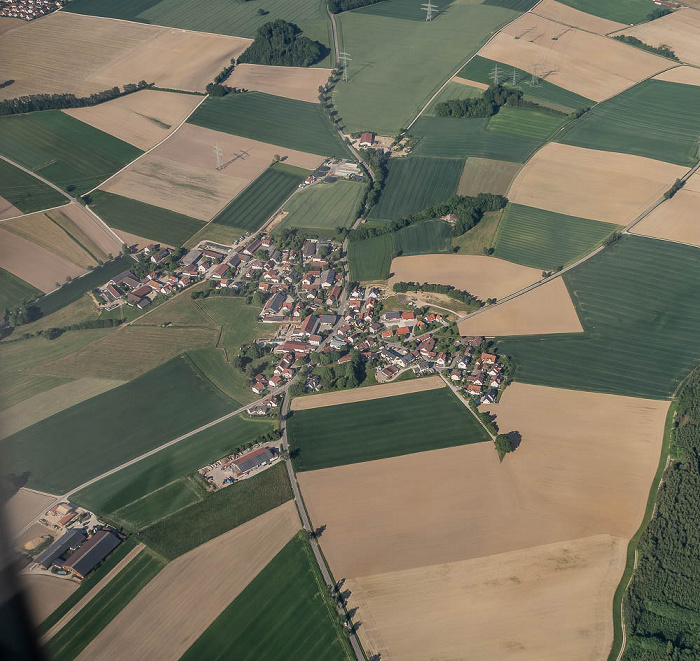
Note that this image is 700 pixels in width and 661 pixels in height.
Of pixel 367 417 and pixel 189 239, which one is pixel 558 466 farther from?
pixel 189 239

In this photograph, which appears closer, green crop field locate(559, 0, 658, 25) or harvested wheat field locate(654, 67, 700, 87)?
harvested wheat field locate(654, 67, 700, 87)

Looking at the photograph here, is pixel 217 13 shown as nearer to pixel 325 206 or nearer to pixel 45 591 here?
pixel 325 206

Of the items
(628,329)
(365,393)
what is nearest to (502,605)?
(365,393)

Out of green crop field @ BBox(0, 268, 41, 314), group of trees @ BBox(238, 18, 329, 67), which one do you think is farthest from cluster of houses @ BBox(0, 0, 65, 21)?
green crop field @ BBox(0, 268, 41, 314)

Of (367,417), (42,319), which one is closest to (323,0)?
(42,319)

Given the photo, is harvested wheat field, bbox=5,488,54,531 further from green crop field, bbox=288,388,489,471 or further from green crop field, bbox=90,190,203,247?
green crop field, bbox=90,190,203,247

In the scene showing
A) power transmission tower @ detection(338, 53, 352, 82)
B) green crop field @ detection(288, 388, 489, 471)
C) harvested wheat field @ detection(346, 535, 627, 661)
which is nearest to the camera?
harvested wheat field @ detection(346, 535, 627, 661)

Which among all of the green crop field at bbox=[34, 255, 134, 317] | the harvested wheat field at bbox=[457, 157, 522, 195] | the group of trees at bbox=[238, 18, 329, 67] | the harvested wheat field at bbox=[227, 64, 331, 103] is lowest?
the harvested wheat field at bbox=[457, 157, 522, 195]
